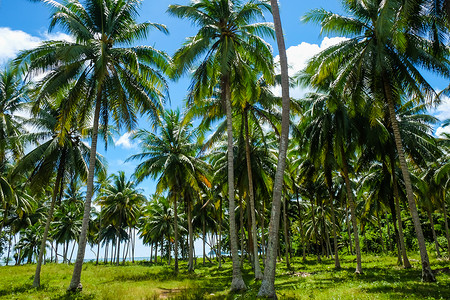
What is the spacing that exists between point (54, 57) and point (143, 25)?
4.37m

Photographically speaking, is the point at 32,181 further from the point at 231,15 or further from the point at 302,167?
the point at 302,167

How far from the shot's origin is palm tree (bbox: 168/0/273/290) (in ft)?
45.1

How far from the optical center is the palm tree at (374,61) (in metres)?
13.6

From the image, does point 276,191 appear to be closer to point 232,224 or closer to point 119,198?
point 232,224

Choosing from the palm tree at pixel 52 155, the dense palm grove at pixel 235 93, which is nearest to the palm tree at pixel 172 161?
the dense palm grove at pixel 235 93

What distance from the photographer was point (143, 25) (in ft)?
49.2

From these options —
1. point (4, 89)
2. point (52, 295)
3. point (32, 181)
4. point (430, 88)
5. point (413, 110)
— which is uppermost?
point (4, 89)

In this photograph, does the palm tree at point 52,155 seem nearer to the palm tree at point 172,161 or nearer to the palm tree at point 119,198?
the palm tree at point 172,161

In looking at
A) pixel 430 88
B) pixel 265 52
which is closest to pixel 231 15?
pixel 265 52

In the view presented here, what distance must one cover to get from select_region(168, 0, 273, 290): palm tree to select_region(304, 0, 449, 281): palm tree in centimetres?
270

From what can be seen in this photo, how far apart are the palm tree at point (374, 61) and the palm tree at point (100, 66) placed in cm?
833

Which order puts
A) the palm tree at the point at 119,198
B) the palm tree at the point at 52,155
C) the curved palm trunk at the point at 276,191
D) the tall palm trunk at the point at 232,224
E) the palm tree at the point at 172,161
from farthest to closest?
the palm tree at the point at 119,198
the palm tree at the point at 172,161
the palm tree at the point at 52,155
the tall palm trunk at the point at 232,224
the curved palm trunk at the point at 276,191

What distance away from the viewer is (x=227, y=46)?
1380 centimetres

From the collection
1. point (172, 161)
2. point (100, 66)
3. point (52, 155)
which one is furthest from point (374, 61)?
point (52, 155)
